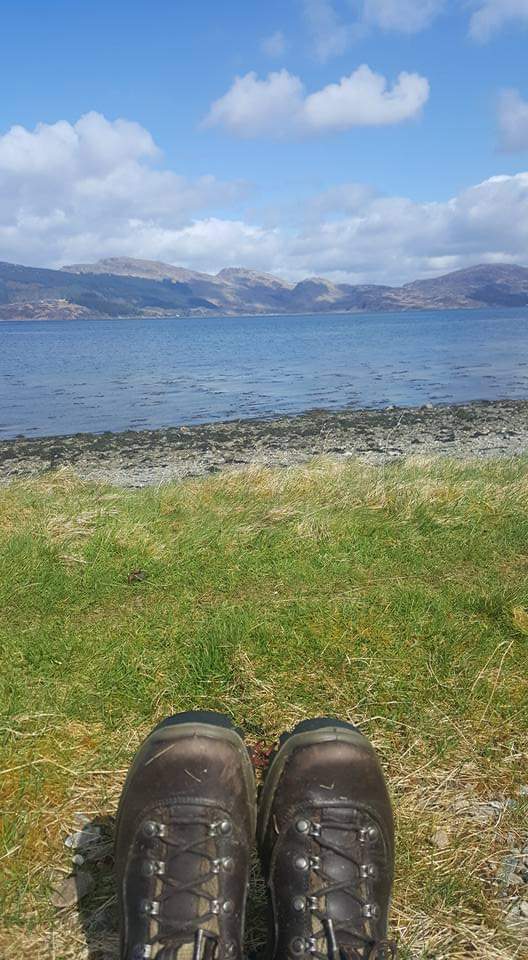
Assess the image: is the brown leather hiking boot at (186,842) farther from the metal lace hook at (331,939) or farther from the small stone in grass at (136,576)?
the small stone in grass at (136,576)

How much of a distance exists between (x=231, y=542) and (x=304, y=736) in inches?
138

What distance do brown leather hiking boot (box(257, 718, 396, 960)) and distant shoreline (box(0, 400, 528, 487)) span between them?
15.9 meters

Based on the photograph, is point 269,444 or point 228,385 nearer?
→ point 269,444

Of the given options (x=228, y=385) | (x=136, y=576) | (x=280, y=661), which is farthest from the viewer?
(x=228, y=385)

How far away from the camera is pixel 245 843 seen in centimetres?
265

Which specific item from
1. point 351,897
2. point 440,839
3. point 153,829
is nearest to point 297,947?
point 351,897

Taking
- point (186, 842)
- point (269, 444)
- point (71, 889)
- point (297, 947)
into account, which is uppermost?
point (186, 842)

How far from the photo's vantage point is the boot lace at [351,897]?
2398mm

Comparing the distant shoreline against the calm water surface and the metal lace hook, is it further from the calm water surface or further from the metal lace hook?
the metal lace hook

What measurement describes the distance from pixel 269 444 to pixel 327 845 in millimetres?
21094

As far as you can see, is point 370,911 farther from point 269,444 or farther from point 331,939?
point 269,444

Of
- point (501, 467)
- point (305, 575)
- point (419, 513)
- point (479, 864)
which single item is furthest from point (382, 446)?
point (479, 864)

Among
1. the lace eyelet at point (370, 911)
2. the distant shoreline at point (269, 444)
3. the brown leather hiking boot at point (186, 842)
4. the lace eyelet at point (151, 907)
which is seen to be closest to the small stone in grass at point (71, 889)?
the brown leather hiking boot at point (186, 842)

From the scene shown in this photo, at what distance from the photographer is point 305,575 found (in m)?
5.63
